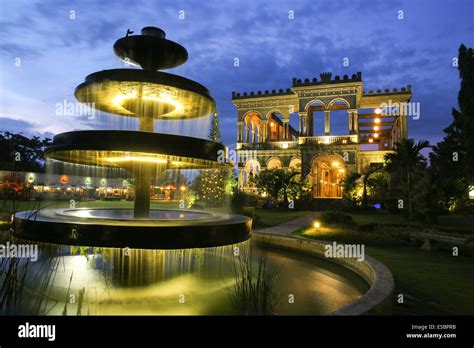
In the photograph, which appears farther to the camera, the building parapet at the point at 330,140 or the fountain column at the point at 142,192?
the building parapet at the point at 330,140

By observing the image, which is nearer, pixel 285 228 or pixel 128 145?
pixel 128 145

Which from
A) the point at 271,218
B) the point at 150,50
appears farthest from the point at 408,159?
the point at 150,50

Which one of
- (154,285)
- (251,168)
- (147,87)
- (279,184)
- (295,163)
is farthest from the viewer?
(251,168)

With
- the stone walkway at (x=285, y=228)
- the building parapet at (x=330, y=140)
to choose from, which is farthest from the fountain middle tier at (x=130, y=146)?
the building parapet at (x=330, y=140)

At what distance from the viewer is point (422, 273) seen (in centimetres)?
701

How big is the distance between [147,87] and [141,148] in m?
1.58

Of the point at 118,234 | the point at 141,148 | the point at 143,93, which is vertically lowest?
the point at 118,234

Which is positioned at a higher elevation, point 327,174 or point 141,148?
point 327,174

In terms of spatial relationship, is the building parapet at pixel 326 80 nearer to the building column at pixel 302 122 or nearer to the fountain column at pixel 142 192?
the building column at pixel 302 122

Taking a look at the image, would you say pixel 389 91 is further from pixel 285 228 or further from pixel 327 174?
pixel 285 228

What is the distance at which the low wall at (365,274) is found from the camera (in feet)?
12.4

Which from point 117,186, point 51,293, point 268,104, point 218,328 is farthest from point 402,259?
point 117,186

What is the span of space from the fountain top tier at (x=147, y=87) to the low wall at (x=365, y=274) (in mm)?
3217

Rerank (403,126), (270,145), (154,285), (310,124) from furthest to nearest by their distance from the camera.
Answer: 1. (270,145)
2. (403,126)
3. (310,124)
4. (154,285)
